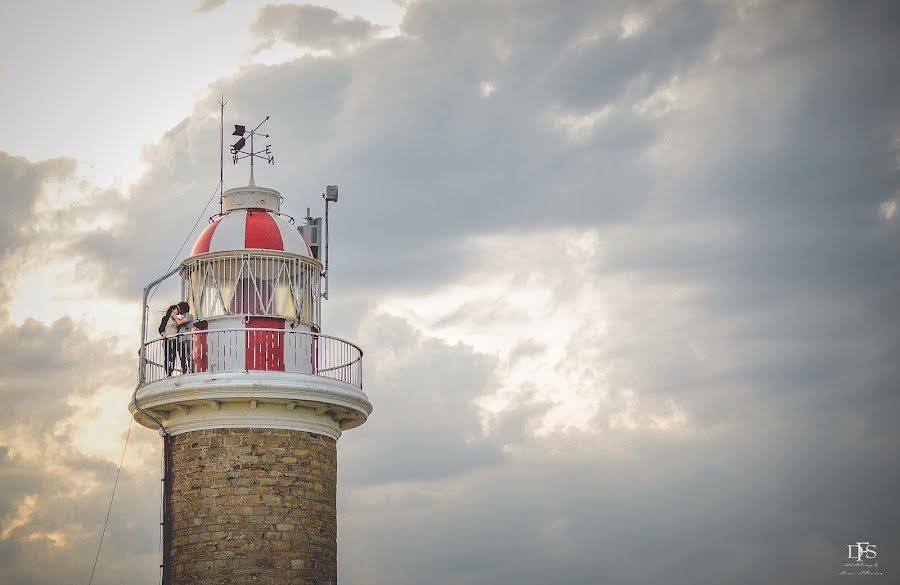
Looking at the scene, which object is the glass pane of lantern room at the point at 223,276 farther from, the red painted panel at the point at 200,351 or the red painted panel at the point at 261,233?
the red painted panel at the point at 200,351

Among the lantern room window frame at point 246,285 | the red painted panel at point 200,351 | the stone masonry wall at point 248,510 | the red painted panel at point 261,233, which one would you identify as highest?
the red painted panel at point 261,233

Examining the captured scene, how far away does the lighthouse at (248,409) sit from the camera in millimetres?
28438

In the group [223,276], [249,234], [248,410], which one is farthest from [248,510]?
[249,234]

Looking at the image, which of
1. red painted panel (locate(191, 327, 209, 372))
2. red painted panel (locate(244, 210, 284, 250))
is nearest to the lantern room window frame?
red painted panel (locate(244, 210, 284, 250))

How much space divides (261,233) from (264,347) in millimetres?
2185

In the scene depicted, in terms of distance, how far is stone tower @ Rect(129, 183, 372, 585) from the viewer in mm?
28438

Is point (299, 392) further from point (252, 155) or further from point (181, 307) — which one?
point (252, 155)

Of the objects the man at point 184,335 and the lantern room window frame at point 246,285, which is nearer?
the man at point 184,335

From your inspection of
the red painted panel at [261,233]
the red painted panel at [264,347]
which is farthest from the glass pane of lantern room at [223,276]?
the red painted panel at [264,347]

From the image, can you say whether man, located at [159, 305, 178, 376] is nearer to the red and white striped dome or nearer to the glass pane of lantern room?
the glass pane of lantern room

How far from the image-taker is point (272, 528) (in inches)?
1121

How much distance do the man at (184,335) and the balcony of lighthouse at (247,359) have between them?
0.02 m

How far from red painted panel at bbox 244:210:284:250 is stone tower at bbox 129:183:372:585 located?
0.02m

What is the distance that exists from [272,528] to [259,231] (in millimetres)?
5460
